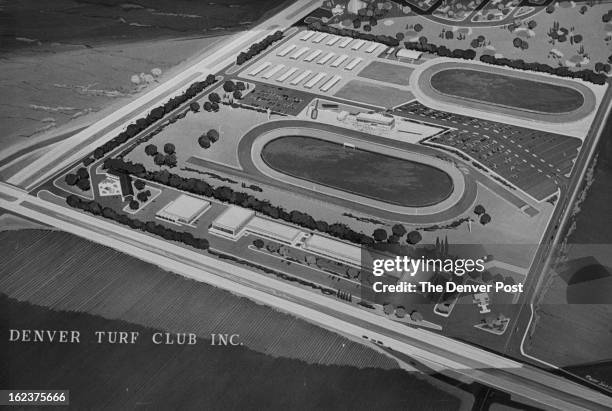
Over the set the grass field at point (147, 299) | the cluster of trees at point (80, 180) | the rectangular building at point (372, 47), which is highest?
the rectangular building at point (372, 47)

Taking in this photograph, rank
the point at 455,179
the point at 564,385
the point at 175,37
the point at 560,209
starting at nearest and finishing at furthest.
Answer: the point at 564,385
the point at 560,209
the point at 455,179
the point at 175,37

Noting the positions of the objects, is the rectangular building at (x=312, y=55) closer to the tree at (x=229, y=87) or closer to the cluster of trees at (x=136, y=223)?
the tree at (x=229, y=87)

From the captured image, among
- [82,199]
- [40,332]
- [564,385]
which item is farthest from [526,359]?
[82,199]

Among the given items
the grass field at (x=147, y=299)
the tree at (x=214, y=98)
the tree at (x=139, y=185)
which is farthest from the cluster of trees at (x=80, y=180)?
the tree at (x=214, y=98)

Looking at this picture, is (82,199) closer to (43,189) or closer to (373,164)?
(43,189)

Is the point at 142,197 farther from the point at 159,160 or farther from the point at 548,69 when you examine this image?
the point at 548,69

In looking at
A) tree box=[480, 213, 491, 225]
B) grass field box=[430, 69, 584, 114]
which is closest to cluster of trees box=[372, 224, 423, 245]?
tree box=[480, 213, 491, 225]
